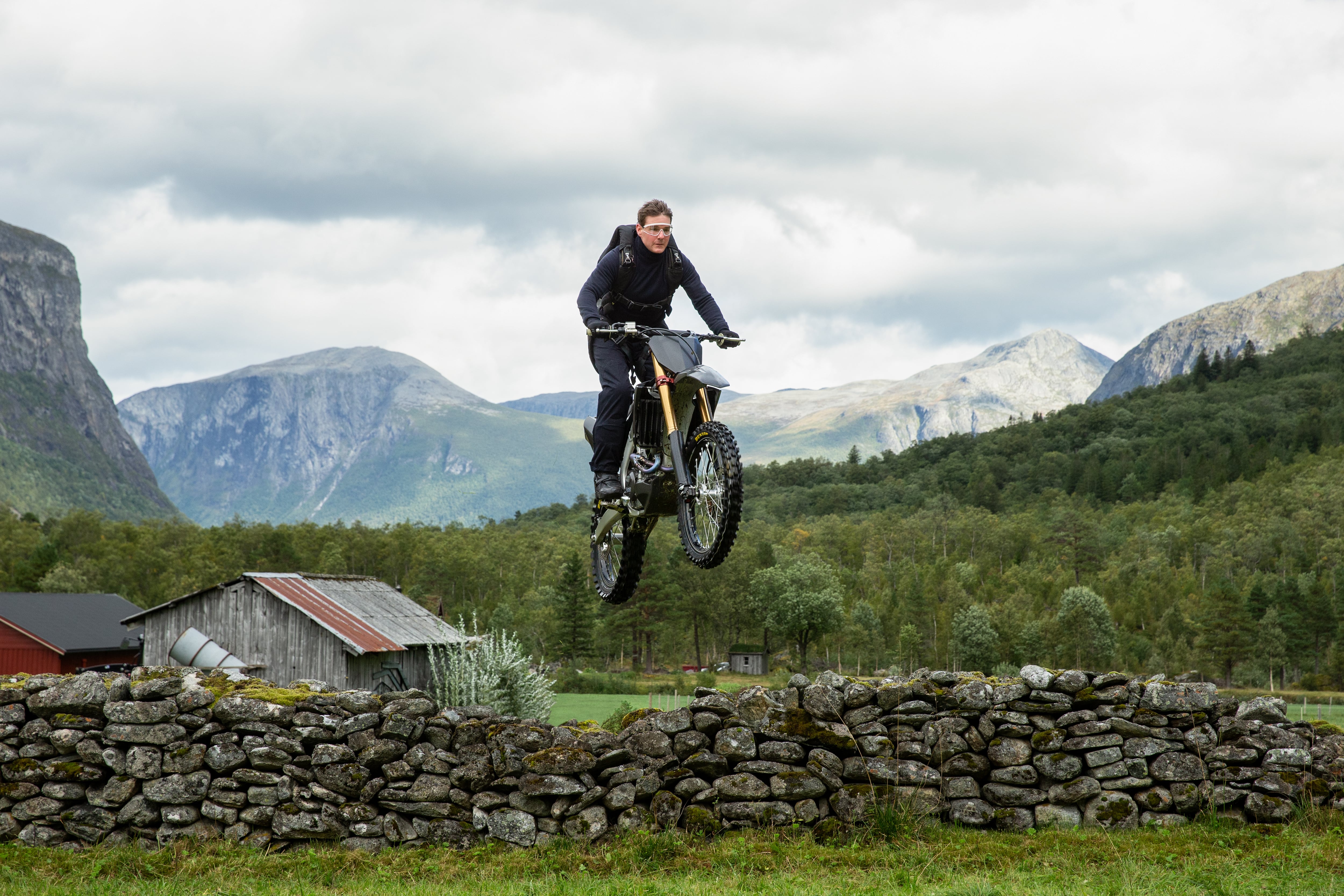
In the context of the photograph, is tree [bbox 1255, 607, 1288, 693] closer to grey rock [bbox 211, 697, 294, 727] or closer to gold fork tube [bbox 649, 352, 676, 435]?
grey rock [bbox 211, 697, 294, 727]

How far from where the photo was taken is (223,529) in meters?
109

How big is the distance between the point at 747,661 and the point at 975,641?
64.6 ft

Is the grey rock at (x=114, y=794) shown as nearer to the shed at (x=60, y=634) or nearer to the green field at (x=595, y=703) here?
the green field at (x=595, y=703)

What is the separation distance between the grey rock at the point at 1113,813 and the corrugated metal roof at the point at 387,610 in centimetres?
2542

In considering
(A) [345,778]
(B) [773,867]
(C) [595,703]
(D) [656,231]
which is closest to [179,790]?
(A) [345,778]

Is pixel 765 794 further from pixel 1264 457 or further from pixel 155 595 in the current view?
pixel 1264 457

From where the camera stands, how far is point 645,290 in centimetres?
746

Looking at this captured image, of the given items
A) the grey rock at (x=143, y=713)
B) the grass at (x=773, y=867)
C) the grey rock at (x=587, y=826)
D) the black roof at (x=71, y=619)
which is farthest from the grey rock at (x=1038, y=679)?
the black roof at (x=71, y=619)

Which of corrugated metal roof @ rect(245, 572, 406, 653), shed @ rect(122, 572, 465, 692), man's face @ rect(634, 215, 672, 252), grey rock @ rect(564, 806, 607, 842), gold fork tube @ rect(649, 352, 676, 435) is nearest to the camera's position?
gold fork tube @ rect(649, 352, 676, 435)

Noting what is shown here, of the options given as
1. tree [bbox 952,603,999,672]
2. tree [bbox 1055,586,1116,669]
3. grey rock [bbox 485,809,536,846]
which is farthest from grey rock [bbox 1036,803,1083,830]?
tree [bbox 1055,586,1116,669]

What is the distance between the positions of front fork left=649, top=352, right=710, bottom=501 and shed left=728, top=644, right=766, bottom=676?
76684mm

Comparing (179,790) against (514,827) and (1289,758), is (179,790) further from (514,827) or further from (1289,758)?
(1289,758)

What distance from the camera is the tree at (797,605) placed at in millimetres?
76812

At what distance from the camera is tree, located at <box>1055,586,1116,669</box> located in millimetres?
86688
